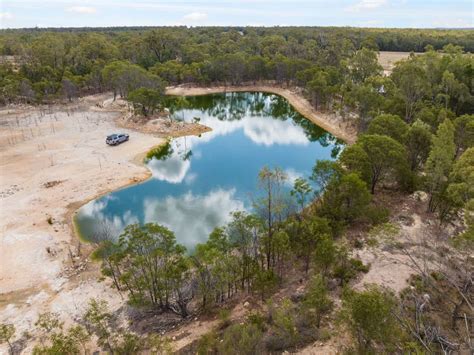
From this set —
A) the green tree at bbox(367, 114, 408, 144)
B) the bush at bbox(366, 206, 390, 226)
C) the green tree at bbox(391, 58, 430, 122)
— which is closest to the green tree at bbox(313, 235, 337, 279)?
the bush at bbox(366, 206, 390, 226)

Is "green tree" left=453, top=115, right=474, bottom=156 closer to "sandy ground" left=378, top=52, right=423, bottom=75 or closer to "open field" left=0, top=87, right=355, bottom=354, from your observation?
"open field" left=0, top=87, right=355, bottom=354

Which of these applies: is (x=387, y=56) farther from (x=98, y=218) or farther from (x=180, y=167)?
(x=98, y=218)

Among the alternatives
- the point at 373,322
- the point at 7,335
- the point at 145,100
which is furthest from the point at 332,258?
the point at 145,100

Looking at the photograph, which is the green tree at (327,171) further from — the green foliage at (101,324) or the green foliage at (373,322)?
the green foliage at (101,324)

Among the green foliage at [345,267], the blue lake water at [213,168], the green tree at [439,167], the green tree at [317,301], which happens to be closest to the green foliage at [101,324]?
the blue lake water at [213,168]

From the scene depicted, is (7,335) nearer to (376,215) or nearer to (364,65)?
(376,215)

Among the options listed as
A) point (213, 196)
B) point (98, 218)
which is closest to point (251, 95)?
point (213, 196)
